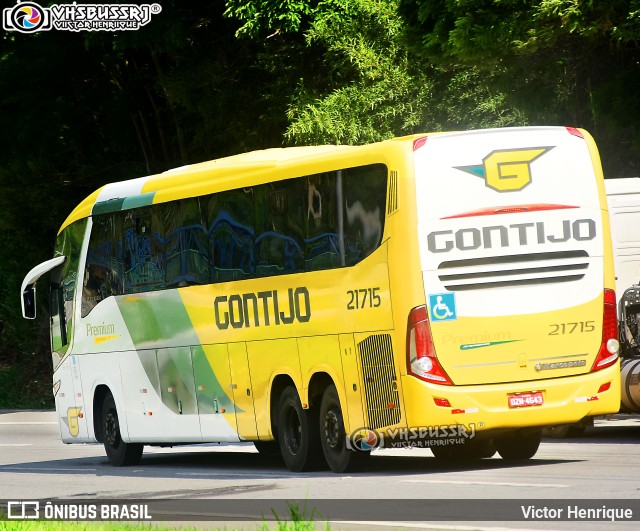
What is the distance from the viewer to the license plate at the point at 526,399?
1556cm

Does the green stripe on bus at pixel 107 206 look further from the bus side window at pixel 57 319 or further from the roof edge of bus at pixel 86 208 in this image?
the bus side window at pixel 57 319

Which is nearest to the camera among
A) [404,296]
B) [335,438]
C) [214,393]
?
[404,296]

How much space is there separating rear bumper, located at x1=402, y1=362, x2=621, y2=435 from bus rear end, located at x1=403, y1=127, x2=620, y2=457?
0.01m

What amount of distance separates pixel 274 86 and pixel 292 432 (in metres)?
18.3

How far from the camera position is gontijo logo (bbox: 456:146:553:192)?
1588cm

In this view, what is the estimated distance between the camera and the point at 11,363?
5059 cm

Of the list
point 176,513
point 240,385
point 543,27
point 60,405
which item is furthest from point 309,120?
point 176,513

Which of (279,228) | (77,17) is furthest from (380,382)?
(77,17)

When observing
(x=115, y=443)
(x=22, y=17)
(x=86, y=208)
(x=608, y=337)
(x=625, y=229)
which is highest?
(x=22, y=17)

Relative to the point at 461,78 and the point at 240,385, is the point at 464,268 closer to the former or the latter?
the point at 240,385

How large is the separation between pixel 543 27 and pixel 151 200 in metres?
8.49

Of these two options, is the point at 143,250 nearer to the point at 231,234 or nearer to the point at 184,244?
the point at 184,244

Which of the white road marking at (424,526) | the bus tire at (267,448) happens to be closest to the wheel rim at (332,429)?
the bus tire at (267,448)

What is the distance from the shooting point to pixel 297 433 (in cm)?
1767
